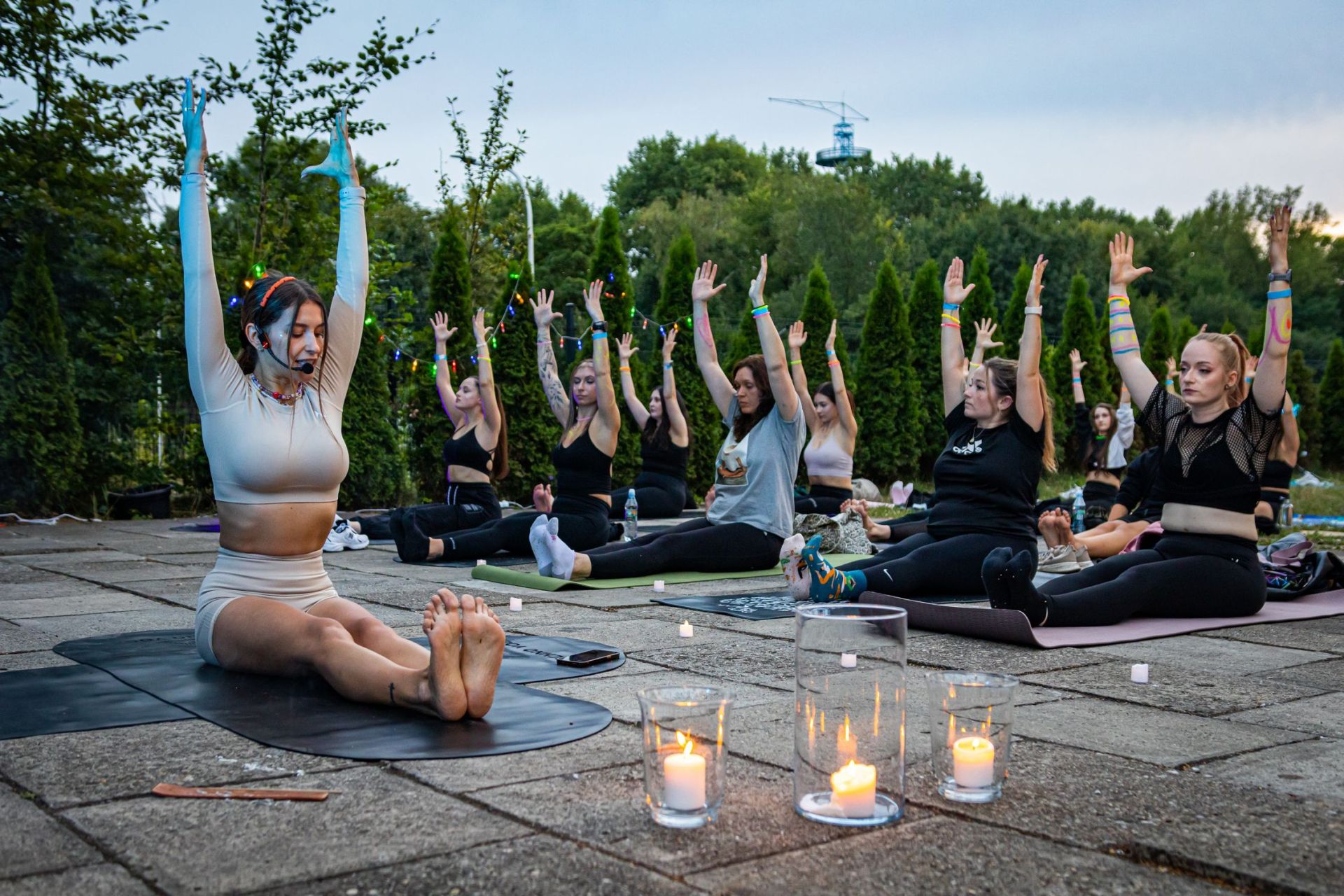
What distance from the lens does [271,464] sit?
3410mm

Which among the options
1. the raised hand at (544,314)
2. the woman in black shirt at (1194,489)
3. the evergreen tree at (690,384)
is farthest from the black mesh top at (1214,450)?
the evergreen tree at (690,384)

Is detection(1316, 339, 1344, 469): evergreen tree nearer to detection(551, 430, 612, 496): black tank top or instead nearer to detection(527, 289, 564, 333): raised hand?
detection(527, 289, 564, 333): raised hand

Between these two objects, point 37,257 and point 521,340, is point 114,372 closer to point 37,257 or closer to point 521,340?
point 37,257

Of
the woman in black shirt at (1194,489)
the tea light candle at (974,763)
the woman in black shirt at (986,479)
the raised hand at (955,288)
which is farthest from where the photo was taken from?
the raised hand at (955,288)

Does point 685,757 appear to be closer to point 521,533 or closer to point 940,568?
point 940,568

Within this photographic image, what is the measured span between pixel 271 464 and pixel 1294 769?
2.83 metres

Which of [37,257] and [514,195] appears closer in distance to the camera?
[37,257]

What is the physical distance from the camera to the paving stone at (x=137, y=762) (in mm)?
2436

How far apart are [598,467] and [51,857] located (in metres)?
5.57

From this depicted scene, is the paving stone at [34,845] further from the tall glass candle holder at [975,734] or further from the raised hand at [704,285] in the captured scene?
the raised hand at [704,285]

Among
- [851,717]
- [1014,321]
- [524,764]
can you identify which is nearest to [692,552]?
[524,764]

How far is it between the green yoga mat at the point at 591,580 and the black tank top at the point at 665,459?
264 centimetres

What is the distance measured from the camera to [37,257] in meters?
11.2

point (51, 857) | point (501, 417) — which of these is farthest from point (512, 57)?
point (51, 857)
